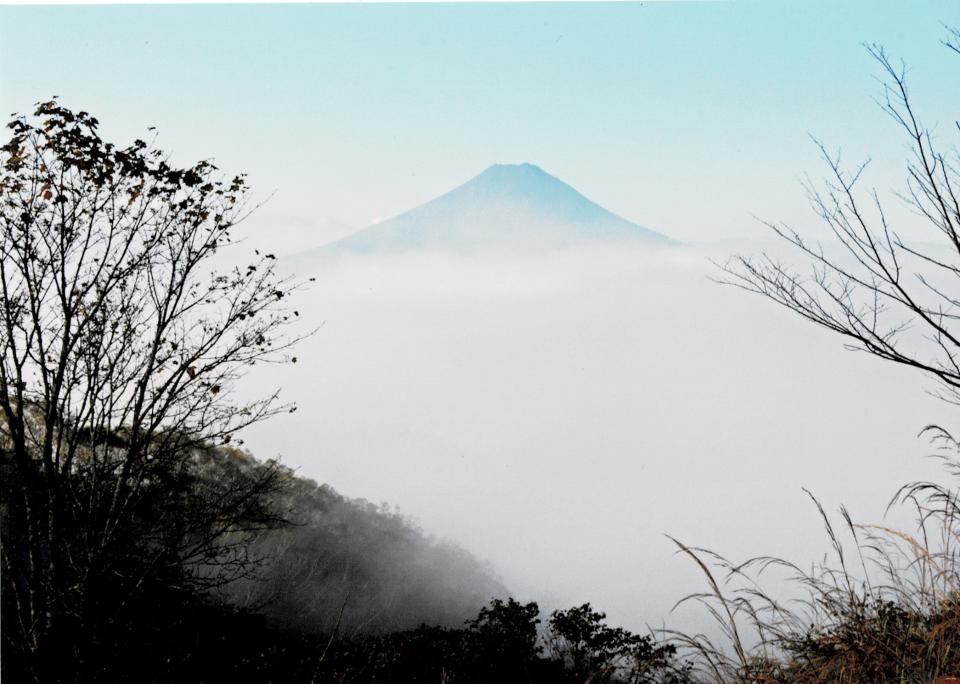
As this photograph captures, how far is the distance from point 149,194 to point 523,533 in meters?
131

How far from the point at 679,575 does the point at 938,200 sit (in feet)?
511

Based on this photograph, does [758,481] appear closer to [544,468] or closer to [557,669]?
[544,468]

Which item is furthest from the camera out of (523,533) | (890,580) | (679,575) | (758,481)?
(758,481)

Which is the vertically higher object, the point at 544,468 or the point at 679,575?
the point at 544,468

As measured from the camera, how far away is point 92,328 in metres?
5.27

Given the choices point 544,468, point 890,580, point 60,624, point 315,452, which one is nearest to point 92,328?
point 60,624

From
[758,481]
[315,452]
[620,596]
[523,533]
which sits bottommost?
[620,596]

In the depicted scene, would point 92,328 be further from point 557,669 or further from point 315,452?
point 315,452

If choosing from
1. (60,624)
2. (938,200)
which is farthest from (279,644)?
(938,200)

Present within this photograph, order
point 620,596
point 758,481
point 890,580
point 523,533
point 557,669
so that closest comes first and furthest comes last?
1. point 890,580
2. point 557,669
3. point 620,596
4. point 523,533
5. point 758,481

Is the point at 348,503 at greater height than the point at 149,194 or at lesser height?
lesser

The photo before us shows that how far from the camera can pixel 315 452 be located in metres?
Result: 136

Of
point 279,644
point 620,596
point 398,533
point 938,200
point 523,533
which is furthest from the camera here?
→ point 523,533

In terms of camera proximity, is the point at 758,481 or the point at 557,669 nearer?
the point at 557,669
